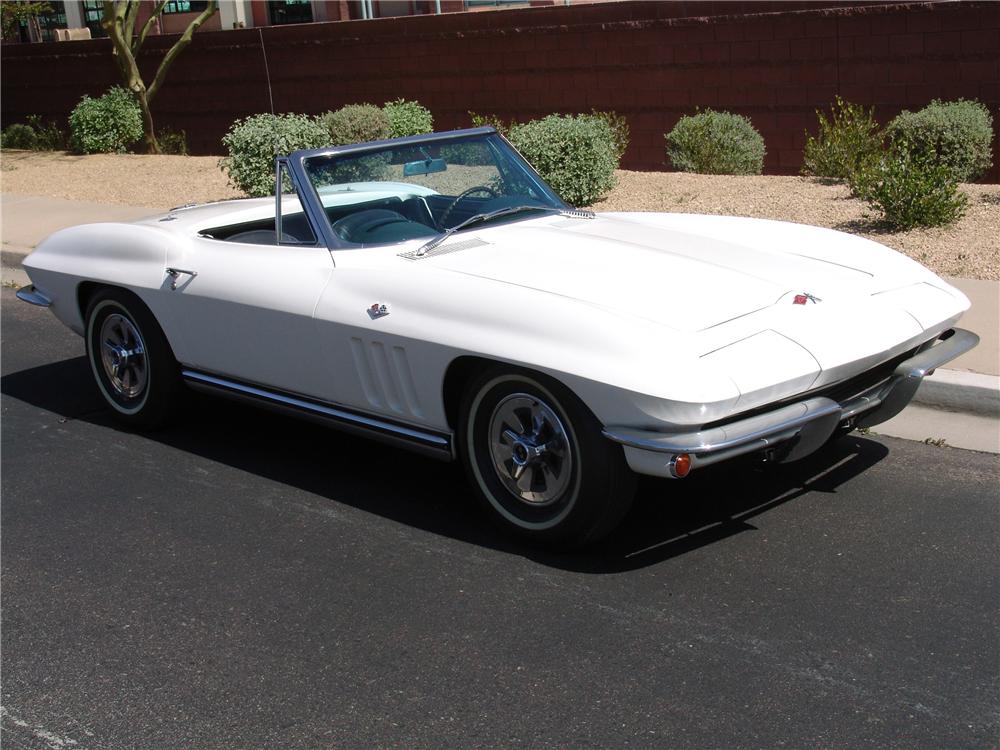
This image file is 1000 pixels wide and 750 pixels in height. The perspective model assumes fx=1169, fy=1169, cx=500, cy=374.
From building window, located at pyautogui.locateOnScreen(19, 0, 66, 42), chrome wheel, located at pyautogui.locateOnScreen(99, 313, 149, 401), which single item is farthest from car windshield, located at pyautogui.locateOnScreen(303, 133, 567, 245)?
building window, located at pyautogui.locateOnScreen(19, 0, 66, 42)

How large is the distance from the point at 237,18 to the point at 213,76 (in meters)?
4.99

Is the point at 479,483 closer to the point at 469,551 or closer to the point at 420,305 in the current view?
the point at 469,551

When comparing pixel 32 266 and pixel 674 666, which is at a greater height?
pixel 32 266

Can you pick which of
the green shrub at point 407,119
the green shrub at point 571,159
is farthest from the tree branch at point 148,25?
the green shrub at point 571,159

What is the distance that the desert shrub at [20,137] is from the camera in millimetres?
21375

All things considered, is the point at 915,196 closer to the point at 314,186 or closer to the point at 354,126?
the point at 314,186

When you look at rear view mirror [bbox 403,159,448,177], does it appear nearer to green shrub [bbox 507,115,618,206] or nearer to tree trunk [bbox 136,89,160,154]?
green shrub [bbox 507,115,618,206]

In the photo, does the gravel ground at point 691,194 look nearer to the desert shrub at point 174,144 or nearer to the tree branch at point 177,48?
the desert shrub at point 174,144

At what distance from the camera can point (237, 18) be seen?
23703 mm

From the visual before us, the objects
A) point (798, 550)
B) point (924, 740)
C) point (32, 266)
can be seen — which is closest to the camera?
point (924, 740)

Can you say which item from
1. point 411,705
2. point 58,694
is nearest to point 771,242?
point 411,705

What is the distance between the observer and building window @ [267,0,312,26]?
77.3 feet

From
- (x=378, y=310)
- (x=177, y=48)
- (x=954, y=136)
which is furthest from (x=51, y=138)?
(x=378, y=310)

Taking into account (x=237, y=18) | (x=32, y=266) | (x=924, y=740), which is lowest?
(x=924, y=740)
